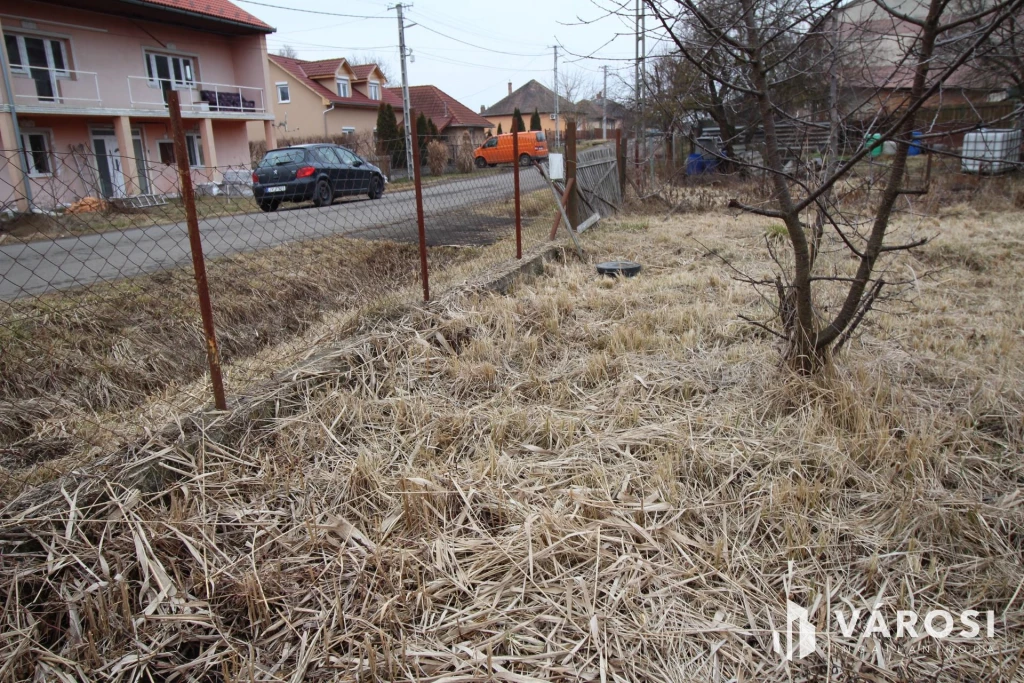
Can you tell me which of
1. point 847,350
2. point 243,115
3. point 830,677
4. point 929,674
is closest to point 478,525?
point 830,677

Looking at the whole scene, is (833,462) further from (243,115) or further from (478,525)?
(243,115)

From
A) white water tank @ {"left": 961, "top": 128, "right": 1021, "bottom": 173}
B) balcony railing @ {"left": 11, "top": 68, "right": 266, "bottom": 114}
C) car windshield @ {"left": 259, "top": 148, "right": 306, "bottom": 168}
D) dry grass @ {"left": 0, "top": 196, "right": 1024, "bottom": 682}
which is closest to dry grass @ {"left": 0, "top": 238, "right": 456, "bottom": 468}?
dry grass @ {"left": 0, "top": 196, "right": 1024, "bottom": 682}

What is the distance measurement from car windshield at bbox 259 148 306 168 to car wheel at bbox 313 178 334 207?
2.03 feet

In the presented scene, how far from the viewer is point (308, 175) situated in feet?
38.1

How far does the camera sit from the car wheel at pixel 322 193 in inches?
442

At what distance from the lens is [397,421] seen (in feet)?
10.1

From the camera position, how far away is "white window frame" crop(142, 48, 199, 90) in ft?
68.5

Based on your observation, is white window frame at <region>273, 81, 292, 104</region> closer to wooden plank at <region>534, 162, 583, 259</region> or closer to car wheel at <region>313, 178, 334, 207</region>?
car wheel at <region>313, 178, 334, 207</region>

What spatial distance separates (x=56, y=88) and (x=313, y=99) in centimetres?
1803

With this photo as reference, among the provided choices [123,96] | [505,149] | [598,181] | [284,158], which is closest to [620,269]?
[598,181]

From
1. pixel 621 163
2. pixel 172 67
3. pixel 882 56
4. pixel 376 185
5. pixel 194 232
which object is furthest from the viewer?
pixel 172 67

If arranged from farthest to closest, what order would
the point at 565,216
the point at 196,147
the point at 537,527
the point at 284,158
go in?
the point at 196,147 < the point at 284,158 < the point at 565,216 < the point at 537,527

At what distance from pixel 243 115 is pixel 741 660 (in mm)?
25535

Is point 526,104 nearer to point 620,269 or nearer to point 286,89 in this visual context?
point 286,89
